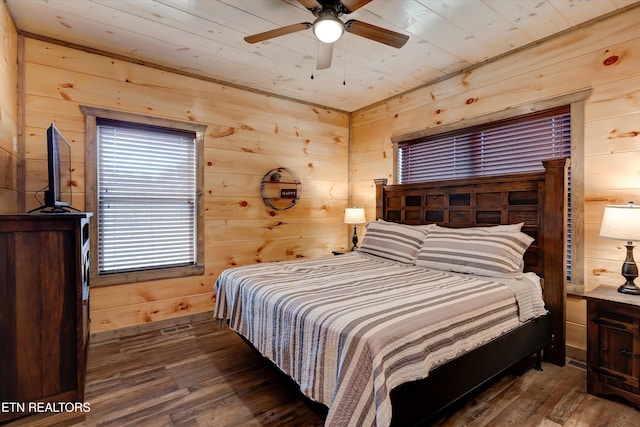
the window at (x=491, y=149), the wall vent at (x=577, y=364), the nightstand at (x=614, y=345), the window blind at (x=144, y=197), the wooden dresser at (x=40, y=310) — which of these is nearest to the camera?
the wooden dresser at (x=40, y=310)

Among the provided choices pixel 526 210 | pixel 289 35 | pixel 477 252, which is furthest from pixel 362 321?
pixel 289 35

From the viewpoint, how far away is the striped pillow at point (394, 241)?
3.02 meters

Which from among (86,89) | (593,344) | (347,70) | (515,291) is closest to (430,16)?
(347,70)

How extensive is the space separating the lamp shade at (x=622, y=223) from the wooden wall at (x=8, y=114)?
404 centimetres

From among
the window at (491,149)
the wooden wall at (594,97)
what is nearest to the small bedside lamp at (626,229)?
the wooden wall at (594,97)

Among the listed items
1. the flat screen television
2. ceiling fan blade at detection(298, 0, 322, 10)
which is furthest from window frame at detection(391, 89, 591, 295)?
the flat screen television

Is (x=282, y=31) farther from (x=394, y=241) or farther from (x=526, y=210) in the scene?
(x=526, y=210)

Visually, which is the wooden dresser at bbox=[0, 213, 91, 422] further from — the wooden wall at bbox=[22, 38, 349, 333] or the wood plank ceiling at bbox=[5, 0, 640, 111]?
the wood plank ceiling at bbox=[5, 0, 640, 111]

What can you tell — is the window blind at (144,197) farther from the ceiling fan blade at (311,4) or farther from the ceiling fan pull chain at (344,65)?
the ceiling fan blade at (311,4)

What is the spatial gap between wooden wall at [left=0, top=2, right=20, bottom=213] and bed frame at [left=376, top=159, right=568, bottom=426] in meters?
2.87

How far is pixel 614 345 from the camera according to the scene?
77.6 inches

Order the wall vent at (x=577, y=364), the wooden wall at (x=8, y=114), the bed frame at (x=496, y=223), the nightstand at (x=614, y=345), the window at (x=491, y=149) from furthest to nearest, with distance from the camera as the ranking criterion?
the window at (x=491, y=149), the wall vent at (x=577, y=364), the wooden wall at (x=8, y=114), the nightstand at (x=614, y=345), the bed frame at (x=496, y=223)

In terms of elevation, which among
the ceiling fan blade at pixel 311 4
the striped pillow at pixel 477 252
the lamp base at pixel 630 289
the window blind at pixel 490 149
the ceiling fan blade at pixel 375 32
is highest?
the ceiling fan blade at pixel 311 4

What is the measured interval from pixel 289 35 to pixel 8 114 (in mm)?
2192
